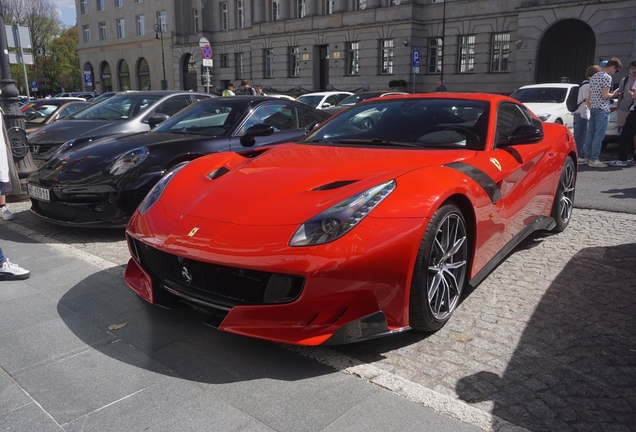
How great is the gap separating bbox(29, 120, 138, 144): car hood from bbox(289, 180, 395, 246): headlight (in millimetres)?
6103

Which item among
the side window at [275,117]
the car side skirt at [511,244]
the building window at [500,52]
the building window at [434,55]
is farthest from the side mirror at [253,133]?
the building window at [434,55]

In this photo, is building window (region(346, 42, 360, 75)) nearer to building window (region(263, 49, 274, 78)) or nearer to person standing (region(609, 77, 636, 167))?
building window (region(263, 49, 274, 78))

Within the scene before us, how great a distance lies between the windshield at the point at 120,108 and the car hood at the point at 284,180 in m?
4.99

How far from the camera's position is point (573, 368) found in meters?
2.75

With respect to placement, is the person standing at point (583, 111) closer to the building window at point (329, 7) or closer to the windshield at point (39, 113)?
the windshield at point (39, 113)

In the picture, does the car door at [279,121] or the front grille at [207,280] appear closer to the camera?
the front grille at [207,280]

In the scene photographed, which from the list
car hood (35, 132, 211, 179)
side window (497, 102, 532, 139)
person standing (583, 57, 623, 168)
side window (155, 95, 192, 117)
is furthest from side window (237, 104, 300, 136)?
person standing (583, 57, 623, 168)

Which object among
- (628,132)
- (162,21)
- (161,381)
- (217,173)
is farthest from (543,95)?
(162,21)

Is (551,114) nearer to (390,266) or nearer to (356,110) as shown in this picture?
(356,110)

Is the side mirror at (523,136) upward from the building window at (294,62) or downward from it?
downward

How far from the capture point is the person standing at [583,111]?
9719 mm

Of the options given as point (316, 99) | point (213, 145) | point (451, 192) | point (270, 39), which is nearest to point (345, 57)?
point (270, 39)

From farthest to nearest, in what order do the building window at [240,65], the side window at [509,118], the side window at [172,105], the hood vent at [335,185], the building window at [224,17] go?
the building window at [224,17] < the building window at [240,65] < the side window at [172,105] < the side window at [509,118] < the hood vent at [335,185]

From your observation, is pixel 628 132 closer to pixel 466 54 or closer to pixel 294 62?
pixel 466 54
